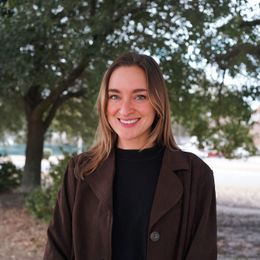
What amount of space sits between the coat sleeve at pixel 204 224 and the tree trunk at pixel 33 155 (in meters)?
11.6

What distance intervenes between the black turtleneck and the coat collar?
4 centimetres

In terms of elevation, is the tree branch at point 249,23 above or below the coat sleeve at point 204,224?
above

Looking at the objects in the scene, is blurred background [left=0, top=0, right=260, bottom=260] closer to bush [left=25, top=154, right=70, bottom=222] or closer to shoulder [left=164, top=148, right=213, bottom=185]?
bush [left=25, top=154, right=70, bottom=222]

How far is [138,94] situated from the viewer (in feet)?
7.16

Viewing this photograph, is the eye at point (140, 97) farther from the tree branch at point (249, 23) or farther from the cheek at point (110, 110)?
the tree branch at point (249, 23)

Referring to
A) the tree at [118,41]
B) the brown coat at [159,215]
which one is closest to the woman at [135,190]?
the brown coat at [159,215]

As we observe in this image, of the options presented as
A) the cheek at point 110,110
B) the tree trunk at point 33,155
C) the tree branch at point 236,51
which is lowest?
the tree trunk at point 33,155

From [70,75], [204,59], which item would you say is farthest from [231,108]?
[70,75]

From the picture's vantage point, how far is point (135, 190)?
7.13 feet

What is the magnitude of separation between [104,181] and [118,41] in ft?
17.7

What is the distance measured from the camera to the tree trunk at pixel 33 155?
43.9 ft

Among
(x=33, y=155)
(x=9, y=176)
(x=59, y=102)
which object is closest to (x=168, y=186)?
(x=59, y=102)

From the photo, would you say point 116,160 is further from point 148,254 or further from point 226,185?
point 226,185

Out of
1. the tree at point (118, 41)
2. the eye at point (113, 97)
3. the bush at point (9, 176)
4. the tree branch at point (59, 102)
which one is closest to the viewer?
the eye at point (113, 97)
